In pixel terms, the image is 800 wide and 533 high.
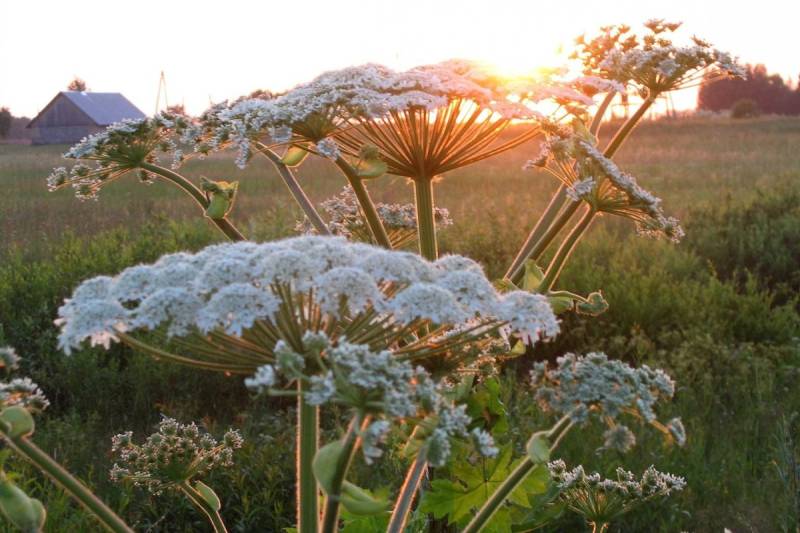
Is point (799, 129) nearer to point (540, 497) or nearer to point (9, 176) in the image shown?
point (9, 176)

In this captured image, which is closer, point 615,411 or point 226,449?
point 615,411

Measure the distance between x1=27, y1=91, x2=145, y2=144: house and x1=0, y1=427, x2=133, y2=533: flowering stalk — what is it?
60855 millimetres

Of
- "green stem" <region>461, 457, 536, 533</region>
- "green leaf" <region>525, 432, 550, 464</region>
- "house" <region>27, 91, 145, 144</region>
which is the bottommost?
"green stem" <region>461, 457, 536, 533</region>

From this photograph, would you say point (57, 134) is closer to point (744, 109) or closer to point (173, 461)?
point (744, 109)

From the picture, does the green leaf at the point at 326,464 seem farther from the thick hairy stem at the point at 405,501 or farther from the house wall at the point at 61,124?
the house wall at the point at 61,124

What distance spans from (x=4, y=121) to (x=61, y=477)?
84183mm

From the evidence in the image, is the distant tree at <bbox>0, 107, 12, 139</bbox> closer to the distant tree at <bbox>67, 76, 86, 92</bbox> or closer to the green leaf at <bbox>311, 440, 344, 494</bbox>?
the distant tree at <bbox>67, 76, 86, 92</bbox>

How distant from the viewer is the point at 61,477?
175cm

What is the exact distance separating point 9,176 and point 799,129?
42763 mm

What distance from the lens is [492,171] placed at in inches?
1034

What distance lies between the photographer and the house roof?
200 feet

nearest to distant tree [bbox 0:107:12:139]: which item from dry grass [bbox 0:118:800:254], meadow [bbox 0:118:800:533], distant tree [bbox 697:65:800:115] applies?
dry grass [bbox 0:118:800:254]

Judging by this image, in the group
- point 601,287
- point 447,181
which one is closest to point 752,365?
point 601,287

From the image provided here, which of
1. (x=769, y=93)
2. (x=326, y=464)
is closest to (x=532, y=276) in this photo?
→ (x=326, y=464)
